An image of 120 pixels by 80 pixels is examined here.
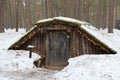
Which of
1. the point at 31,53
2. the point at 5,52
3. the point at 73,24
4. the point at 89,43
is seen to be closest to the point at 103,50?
the point at 89,43

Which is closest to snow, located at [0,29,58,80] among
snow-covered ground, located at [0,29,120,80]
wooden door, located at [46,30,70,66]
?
snow-covered ground, located at [0,29,120,80]

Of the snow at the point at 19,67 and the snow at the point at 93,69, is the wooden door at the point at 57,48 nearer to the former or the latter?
the snow at the point at 19,67

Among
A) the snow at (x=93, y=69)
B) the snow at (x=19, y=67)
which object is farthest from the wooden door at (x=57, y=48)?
the snow at (x=93, y=69)

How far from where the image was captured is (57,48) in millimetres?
15047

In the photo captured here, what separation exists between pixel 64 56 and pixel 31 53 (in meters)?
2.12

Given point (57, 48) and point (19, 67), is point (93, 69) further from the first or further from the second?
point (19, 67)

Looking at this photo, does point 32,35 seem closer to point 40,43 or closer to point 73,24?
point 40,43

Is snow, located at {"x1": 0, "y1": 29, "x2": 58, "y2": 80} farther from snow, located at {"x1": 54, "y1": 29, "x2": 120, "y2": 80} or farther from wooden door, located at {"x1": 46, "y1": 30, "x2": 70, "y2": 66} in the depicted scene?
snow, located at {"x1": 54, "y1": 29, "x2": 120, "y2": 80}

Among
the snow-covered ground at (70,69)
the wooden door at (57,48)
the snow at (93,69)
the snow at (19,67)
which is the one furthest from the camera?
the wooden door at (57,48)

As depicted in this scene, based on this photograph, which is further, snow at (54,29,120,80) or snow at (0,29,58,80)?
snow at (0,29,58,80)

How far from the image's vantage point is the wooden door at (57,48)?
14.8 metres

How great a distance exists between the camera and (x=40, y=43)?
1525cm

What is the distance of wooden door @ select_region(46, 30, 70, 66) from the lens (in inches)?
584

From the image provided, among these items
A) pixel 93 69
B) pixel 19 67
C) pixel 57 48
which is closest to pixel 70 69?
pixel 93 69
